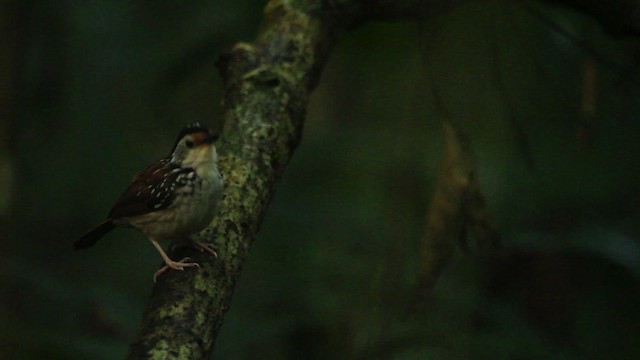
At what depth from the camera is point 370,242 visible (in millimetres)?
5465

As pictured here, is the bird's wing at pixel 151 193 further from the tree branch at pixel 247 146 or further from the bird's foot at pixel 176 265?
the bird's foot at pixel 176 265

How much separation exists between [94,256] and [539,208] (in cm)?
243

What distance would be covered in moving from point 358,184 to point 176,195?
244cm

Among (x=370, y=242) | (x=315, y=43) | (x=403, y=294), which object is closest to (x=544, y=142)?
(x=370, y=242)

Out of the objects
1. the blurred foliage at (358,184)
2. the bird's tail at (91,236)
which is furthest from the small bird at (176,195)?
the blurred foliage at (358,184)

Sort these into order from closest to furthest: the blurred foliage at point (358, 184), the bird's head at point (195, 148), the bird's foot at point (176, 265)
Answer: the bird's foot at point (176, 265) → the bird's head at point (195, 148) → the blurred foliage at point (358, 184)

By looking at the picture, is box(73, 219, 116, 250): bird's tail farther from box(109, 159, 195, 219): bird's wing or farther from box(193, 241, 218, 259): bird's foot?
box(193, 241, 218, 259): bird's foot

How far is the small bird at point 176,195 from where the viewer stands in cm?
342

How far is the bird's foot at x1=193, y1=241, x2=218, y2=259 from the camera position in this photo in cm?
328

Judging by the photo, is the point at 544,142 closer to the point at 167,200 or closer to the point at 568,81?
the point at 568,81

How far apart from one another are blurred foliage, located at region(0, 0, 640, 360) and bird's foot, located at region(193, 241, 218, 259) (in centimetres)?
68

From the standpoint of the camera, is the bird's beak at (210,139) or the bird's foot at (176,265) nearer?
the bird's foot at (176,265)

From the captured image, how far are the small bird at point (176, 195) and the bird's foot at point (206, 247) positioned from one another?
64 millimetres

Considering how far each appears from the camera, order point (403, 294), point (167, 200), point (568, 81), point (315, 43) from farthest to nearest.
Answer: point (568, 81)
point (403, 294)
point (315, 43)
point (167, 200)
